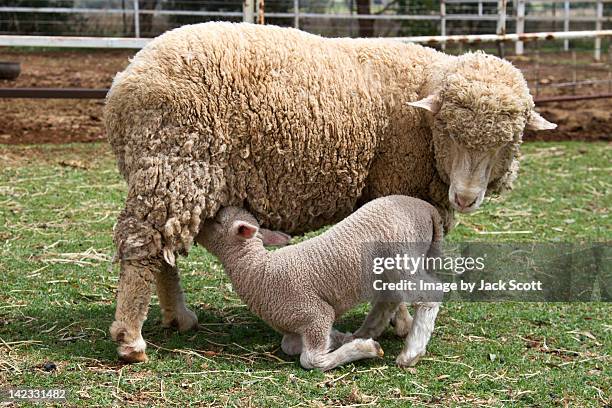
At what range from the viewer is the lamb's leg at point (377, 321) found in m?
4.64

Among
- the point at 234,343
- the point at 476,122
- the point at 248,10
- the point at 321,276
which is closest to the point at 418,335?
the point at 321,276

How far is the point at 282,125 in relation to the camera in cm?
450

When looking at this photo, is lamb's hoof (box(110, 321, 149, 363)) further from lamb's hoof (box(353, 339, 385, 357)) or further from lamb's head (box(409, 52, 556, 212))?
lamb's head (box(409, 52, 556, 212))

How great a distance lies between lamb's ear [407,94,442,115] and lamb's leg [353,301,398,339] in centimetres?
104

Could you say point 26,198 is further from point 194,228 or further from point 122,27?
point 122,27

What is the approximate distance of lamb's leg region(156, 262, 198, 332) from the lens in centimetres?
481

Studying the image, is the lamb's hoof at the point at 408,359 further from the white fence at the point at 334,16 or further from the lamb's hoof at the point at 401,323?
the white fence at the point at 334,16

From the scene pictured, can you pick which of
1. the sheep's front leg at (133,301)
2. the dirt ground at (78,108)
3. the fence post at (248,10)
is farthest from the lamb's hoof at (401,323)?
the dirt ground at (78,108)

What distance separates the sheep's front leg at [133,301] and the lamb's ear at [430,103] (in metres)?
1.54

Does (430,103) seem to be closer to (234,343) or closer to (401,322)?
(401,322)

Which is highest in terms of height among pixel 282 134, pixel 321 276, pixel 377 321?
pixel 282 134

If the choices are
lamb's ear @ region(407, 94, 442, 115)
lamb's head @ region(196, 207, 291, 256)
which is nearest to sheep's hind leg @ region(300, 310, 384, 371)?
lamb's head @ region(196, 207, 291, 256)

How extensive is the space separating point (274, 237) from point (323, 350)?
0.63 metres

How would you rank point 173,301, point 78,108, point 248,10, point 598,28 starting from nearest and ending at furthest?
point 173,301, point 248,10, point 78,108, point 598,28
